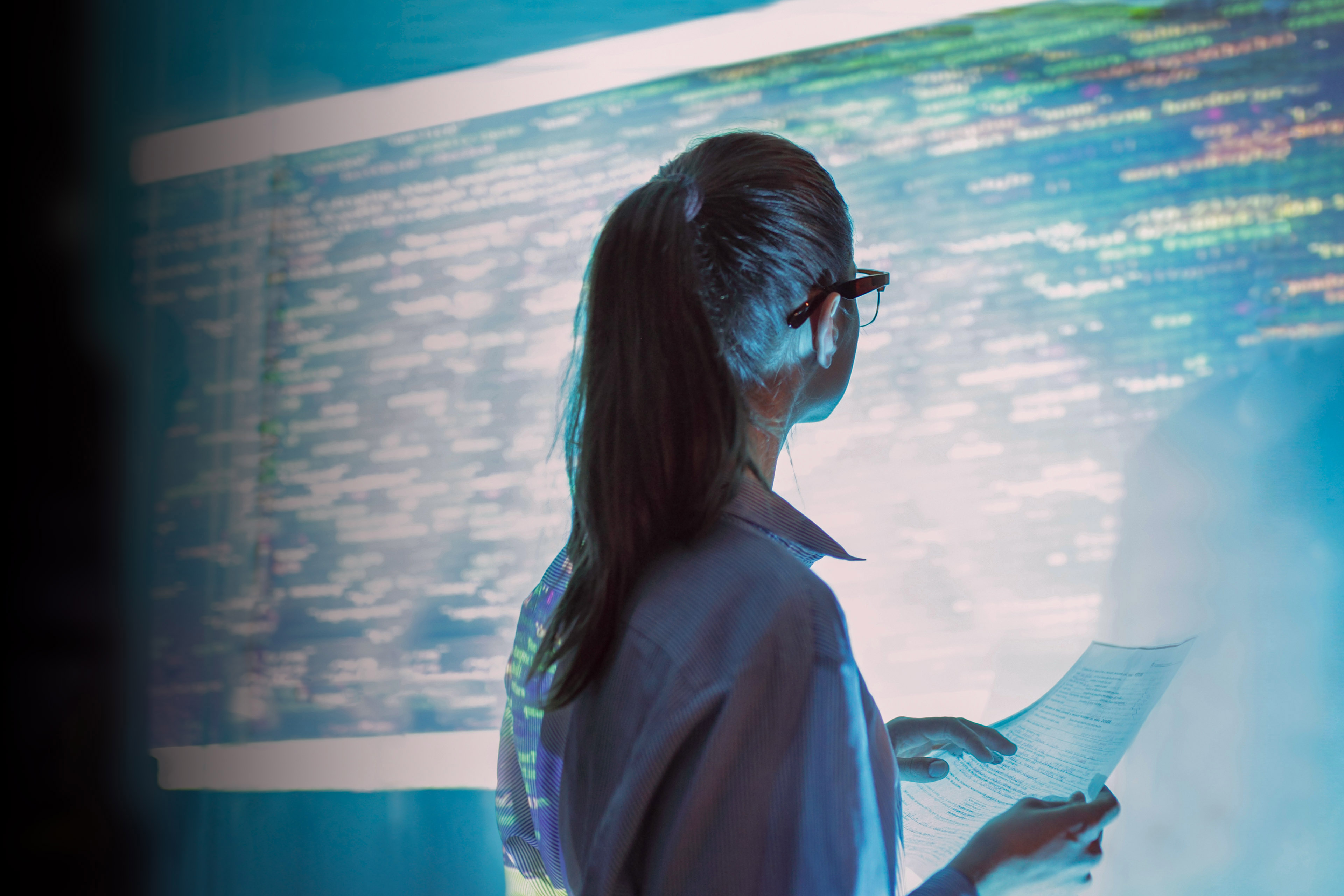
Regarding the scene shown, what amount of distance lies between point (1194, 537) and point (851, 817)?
1.06 metres

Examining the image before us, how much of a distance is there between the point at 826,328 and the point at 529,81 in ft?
3.47

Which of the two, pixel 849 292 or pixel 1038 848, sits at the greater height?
pixel 849 292

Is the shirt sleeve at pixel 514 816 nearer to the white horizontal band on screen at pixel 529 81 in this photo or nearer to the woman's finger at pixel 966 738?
the woman's finger at pixel 966 738

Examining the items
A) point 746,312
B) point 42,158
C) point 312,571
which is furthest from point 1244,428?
point 42,158

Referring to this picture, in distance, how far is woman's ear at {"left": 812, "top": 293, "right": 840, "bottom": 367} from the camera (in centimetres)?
60

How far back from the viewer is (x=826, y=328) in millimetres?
608

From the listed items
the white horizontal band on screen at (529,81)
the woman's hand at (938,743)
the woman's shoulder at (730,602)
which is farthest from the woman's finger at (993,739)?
the white horizontal band on screen at (529,81)

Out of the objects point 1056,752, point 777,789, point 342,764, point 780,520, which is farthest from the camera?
point 342,764

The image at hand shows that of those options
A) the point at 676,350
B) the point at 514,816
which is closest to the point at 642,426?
the point at 676,350

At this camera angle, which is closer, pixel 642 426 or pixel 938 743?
pixel 642 426

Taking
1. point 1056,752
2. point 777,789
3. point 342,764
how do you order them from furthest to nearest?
point 342,764 → point 1056,752 → point 777,789

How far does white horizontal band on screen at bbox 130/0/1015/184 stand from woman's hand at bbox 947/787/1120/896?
1.23 m

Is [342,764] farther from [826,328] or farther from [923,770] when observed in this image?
[826,328]

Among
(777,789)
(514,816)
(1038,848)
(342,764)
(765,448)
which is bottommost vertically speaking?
(342,764)
